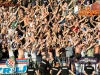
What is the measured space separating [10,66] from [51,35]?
382 cm

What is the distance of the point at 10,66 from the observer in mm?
17328

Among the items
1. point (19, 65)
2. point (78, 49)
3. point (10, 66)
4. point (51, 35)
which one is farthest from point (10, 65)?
point (51, 35)

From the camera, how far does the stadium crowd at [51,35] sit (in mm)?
17625

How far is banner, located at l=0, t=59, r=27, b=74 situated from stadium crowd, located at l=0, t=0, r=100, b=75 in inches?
9.1

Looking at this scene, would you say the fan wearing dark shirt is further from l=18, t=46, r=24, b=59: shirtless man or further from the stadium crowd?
l=18, t=46, r=24, b=59: shirtless man

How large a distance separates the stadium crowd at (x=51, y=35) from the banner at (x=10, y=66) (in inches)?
9.1

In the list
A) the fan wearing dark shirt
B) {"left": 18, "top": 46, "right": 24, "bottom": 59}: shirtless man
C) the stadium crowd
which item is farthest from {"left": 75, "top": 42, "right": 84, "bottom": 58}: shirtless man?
{"left": 18, "top": 46, "right": 24, "bottom": 59}: shirtless man

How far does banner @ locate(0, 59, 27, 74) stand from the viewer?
682 inches

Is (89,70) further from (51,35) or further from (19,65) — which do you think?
(51,35)

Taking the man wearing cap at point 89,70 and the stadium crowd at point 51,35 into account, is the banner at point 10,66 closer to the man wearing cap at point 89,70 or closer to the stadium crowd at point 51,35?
the stadium crowd at point 51,35

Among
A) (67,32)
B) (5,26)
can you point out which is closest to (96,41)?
(67,32)

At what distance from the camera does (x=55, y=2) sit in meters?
24.9

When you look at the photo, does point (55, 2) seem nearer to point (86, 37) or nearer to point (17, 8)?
point (17, 8)

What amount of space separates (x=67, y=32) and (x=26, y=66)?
4.61 m
